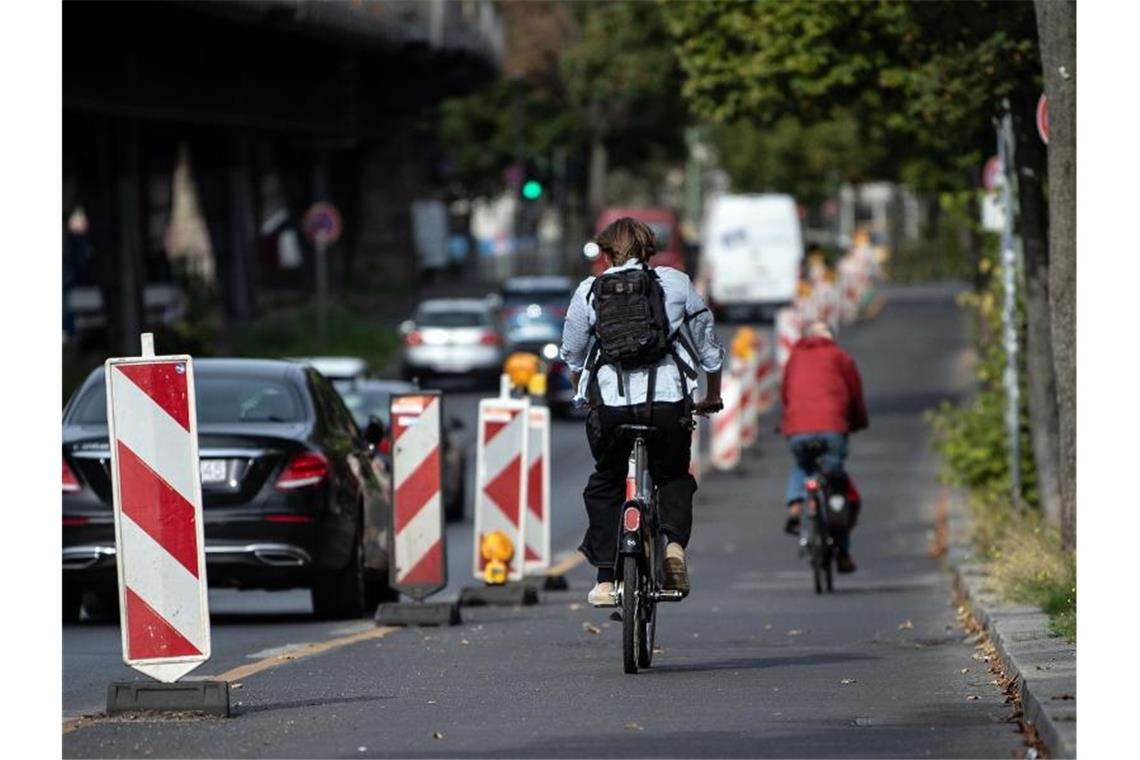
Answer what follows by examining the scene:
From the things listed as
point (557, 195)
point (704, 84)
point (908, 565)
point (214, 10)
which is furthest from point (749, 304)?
point (908, 565)

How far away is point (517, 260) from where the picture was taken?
269 ft

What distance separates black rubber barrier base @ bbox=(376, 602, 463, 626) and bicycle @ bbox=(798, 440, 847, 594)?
12.6 feet

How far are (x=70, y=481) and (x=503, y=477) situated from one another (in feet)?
9.84

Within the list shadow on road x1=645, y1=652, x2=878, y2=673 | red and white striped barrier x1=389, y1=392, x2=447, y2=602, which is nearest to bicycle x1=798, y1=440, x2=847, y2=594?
red and white striped barrier x1=389, y1=392, x2=447, y2=602

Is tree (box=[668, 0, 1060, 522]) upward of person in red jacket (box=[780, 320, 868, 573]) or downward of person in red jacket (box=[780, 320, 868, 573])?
upward

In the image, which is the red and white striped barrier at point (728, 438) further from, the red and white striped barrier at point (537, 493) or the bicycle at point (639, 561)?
the bicycle at point (639, 561)

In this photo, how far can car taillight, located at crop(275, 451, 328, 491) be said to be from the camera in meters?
15.3

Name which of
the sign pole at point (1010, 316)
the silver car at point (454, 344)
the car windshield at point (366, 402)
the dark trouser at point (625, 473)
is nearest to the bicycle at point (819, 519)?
the sign pole at point (1010, 316)

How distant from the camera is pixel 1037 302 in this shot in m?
19.1

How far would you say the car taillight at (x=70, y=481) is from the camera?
15.2m

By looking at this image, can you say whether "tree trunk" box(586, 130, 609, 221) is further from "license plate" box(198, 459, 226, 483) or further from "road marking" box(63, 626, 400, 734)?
"road marking" box(63, 626, 400, 734)

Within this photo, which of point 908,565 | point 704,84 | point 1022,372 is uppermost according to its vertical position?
point 704,84
